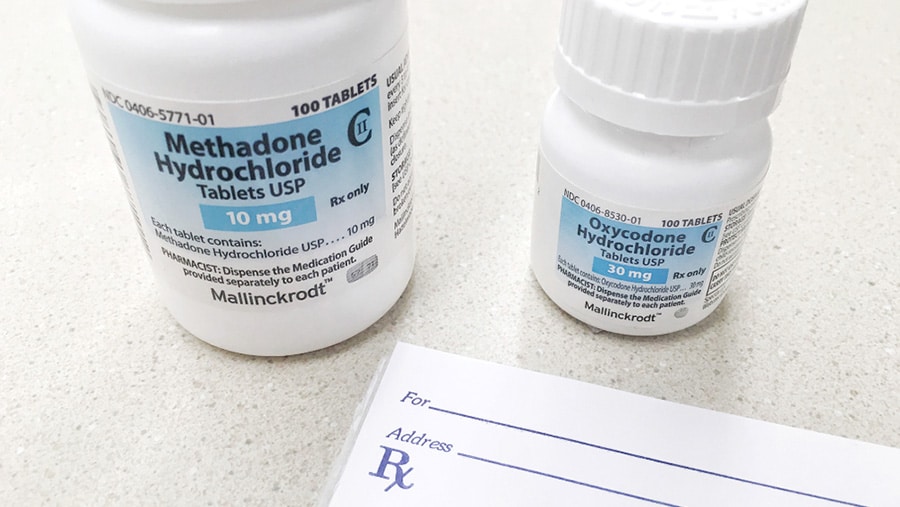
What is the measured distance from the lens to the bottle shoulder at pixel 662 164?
323mm

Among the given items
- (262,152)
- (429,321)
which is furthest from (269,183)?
(429,321)

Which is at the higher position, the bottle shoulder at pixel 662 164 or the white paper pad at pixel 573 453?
the bottle shoulder at pixel 662 164

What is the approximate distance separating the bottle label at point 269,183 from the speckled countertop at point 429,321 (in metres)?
0.06

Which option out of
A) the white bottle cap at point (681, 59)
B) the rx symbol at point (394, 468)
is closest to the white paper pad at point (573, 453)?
the rx symbol at point (394, 468)

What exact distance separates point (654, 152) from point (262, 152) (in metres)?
0.16

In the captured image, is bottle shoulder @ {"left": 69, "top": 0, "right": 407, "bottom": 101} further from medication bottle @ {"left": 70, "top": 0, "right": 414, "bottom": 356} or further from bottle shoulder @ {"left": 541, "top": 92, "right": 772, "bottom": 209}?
bottle shoulder @ {"left": 541, "top": 92, "right": 772, "bottom": 209}

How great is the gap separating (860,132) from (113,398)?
0.49 m

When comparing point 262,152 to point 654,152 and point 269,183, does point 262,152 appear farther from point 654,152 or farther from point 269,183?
point 654,152

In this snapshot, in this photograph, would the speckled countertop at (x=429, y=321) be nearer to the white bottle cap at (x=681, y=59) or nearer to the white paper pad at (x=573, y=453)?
the white paper pad at (x=573, y=453)

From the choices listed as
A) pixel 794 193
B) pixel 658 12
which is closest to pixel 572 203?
pixel 658 12

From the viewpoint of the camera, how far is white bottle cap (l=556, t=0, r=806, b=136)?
29 cm

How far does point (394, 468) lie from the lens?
326mm

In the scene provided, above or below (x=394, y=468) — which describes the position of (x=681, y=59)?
above

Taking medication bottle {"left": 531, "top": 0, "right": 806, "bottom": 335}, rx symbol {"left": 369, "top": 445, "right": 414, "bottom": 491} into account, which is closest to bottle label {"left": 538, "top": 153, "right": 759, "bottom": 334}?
medication bottle {"left": 531, "top": 0, "right": 806, "bottom": 335}
